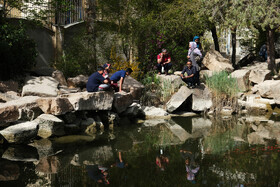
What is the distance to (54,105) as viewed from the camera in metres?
9.44

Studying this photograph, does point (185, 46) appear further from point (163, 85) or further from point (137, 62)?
point (163, 85)

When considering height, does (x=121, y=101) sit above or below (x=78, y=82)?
below

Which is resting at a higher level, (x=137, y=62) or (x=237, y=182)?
(x=137, y=62)

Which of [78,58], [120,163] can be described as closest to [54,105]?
[120,163]

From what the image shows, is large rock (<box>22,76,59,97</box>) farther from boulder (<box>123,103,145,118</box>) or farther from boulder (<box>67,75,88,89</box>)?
boulder (<box>123,103,145,118</box>)

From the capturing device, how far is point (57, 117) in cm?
963

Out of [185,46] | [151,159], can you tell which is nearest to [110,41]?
[185,46]

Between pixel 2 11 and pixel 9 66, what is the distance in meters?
2.31

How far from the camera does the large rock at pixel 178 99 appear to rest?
1293 cm

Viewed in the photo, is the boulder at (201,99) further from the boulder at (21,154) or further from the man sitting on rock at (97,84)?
the boulder at (21,154)

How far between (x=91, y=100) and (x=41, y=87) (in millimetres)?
2422

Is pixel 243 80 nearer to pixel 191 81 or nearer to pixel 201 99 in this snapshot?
pixel 191 81

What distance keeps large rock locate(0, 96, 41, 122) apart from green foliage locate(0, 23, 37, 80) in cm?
317

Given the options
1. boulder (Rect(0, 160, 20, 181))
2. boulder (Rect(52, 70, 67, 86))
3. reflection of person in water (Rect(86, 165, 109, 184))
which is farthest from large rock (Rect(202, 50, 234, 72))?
boulder (Rect(0, 160, 20, 181))
